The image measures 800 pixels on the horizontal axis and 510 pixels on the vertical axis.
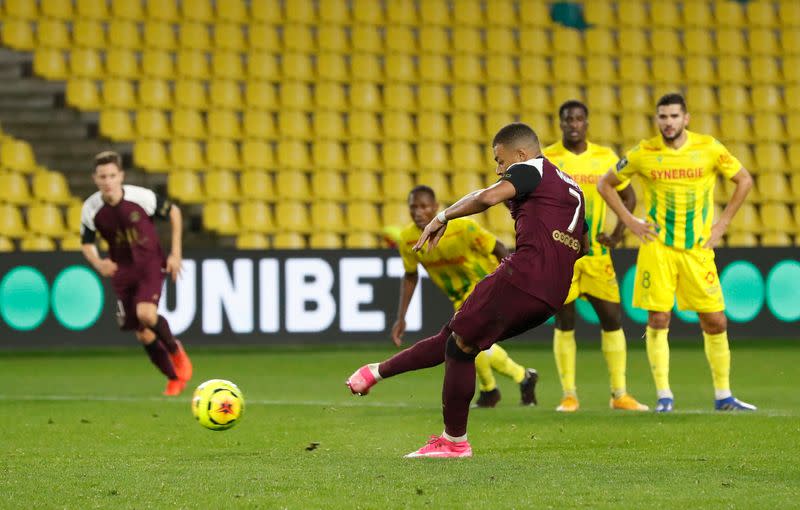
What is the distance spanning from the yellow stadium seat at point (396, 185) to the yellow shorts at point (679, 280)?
8139mm

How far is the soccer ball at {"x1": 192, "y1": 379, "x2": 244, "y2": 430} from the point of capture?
23.2 ft

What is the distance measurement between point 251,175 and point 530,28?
15.1ft

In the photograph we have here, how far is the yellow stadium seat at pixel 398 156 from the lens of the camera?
17.1m

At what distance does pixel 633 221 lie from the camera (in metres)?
8.70

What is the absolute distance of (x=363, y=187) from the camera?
16.9m

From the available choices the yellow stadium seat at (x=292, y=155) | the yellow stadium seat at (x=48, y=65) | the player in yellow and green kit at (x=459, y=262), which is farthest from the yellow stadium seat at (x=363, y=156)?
the player in yellow and green kit at (x=459, y=262)

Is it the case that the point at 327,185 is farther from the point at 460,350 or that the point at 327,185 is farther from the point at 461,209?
the point at 461,209

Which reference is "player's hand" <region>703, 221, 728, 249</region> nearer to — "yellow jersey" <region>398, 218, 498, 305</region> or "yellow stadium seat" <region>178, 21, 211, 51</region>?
"yellow jersey" <region>398, 218, 498, 305</region>

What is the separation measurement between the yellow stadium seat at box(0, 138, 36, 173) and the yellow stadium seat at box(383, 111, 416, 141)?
4.41 meters

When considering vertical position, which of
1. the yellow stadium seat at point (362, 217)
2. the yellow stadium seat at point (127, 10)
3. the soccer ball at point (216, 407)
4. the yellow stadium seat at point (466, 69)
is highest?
the yellow stadium seat at point (127, 10)

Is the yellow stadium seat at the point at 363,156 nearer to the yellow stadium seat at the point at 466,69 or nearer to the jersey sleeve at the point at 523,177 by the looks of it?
the yellow stadium seat at the point at 466,69

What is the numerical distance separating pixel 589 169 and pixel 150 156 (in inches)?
330

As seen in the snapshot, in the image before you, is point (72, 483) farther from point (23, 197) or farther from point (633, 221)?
point (23, 197)

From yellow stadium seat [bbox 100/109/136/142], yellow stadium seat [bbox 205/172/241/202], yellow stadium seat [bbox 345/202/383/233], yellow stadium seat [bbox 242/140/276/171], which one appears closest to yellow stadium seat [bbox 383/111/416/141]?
yellow stadium seat [bbox 345/202/383/233]
